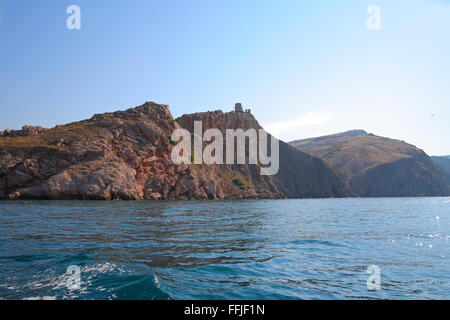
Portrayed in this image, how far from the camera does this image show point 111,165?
6812cm

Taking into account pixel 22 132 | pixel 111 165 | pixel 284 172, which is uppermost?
pixel 22 132

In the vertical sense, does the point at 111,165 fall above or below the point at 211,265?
above

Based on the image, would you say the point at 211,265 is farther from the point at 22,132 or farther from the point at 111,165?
the point at 22,132

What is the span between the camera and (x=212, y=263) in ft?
39.6

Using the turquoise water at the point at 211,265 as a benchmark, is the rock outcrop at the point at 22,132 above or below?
above

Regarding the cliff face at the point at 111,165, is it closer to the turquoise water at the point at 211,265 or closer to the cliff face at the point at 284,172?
the cliff face at the point at 284,172

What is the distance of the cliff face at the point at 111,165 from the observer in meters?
60.1

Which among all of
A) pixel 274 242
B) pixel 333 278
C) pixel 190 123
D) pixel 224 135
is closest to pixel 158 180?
pixel 190 123

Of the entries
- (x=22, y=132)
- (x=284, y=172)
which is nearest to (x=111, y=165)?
(x=22, y=132)

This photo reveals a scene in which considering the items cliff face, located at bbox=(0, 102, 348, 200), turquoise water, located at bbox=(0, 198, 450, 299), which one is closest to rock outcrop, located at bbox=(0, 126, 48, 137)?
cliff face, located at bbox=(0, 102, 348, 200)

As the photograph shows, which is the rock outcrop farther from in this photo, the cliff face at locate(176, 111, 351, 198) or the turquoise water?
the turquoise water

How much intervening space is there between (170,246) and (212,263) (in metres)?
3.84

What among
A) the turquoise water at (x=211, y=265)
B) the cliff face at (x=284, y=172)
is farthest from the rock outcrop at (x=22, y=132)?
the turquoise water at (x=211, y=265)

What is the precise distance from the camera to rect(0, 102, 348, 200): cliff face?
6009cm
